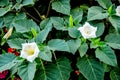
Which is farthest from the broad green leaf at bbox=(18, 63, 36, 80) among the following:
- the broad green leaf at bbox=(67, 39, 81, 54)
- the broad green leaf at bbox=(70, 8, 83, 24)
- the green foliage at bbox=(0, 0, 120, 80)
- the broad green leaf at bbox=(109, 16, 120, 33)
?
the broad green leaf at bbox=(109, 16, 120, 33)

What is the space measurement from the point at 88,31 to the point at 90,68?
247mm

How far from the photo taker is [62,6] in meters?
2.14

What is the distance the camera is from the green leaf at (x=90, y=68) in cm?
183

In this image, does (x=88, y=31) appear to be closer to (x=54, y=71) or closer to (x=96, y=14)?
(x=96, y=14)

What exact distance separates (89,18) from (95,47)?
27cm

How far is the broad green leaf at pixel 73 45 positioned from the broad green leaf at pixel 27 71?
272 millimetres

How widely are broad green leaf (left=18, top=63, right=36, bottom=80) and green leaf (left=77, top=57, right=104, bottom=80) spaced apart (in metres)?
0.34

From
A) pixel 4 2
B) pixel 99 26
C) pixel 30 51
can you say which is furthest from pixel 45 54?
pixel 4 2

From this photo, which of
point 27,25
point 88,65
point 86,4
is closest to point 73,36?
point 88,65

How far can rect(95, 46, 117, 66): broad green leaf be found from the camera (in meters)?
1.79

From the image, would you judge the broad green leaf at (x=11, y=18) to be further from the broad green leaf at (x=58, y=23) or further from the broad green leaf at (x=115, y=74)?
the broad green leaf at (x=115, y=74)

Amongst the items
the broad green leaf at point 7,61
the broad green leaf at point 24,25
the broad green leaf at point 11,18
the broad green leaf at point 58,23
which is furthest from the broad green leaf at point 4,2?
the broad green leaf at point 7,61

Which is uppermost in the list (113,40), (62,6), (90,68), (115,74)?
(62,6)

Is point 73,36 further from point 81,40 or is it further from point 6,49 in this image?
point 6,49
